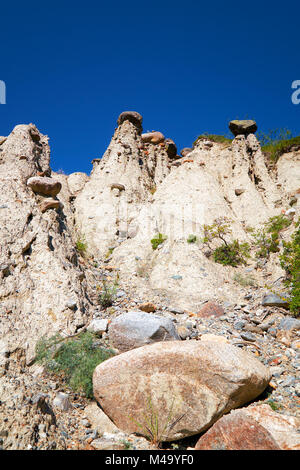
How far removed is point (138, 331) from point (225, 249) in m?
6.05

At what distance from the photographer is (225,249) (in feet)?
33.6

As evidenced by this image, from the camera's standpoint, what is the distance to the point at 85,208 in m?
13.1

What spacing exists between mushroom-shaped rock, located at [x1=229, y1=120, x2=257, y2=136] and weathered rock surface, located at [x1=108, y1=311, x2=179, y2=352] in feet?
52.4

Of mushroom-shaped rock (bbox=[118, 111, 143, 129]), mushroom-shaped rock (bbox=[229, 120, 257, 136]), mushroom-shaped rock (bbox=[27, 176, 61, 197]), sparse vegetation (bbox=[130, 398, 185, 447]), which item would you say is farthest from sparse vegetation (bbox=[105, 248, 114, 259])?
mushroom-shaped rock (bbox=[229, 120, 257, 136])

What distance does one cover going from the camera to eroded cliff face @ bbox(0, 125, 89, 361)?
17.7 ft

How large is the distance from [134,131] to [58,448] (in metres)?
17.4

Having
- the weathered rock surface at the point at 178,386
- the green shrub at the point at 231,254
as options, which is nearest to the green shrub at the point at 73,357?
the weathered rock surface at the point at 178,386

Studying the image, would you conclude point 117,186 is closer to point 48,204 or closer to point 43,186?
point 43,186

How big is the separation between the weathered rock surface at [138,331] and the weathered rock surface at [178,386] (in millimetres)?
965

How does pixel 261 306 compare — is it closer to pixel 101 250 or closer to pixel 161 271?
pixel 161 271

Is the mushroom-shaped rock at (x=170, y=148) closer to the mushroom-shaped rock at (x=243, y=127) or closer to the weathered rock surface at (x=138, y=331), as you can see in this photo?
the mushroom-shaped rock at (x=243, y=127)

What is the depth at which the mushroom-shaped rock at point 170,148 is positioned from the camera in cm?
2035

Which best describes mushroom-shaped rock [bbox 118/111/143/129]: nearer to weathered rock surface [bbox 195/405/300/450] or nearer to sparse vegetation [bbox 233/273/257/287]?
sparse vegetation [bbox 233/273/257/287]
